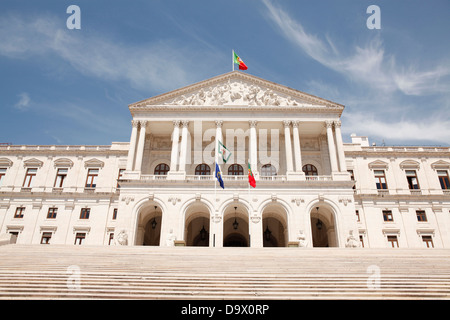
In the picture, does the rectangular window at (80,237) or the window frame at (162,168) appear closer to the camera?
the rectangular window at (80,237)

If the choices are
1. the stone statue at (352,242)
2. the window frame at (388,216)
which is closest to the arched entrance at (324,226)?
the stone statue at (352,242)

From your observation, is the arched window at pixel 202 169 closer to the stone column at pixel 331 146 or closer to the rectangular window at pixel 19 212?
the stone column at pixel 331 146

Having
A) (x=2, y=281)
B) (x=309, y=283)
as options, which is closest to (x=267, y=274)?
(x=309, y=283)

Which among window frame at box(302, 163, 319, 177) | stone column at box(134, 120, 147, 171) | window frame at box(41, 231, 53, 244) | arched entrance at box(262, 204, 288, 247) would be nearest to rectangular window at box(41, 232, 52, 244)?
window frame at box(41, 231, 53, 244)

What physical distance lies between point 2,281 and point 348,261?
16.0 metres

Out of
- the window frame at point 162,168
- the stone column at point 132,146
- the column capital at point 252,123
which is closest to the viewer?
the stone column at point 132,146

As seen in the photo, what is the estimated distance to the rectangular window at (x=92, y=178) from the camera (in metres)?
43.2

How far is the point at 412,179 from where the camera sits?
138ft

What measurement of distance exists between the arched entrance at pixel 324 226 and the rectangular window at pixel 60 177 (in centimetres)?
3111

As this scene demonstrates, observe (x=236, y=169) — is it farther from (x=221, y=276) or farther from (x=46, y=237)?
(x=221, y=276)

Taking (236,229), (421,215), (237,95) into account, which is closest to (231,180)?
(236,229)

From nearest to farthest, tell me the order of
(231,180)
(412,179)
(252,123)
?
(231,180) < (252,123) < (412,179)

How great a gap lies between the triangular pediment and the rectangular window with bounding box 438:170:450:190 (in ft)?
53.1

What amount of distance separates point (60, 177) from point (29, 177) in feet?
12.8
